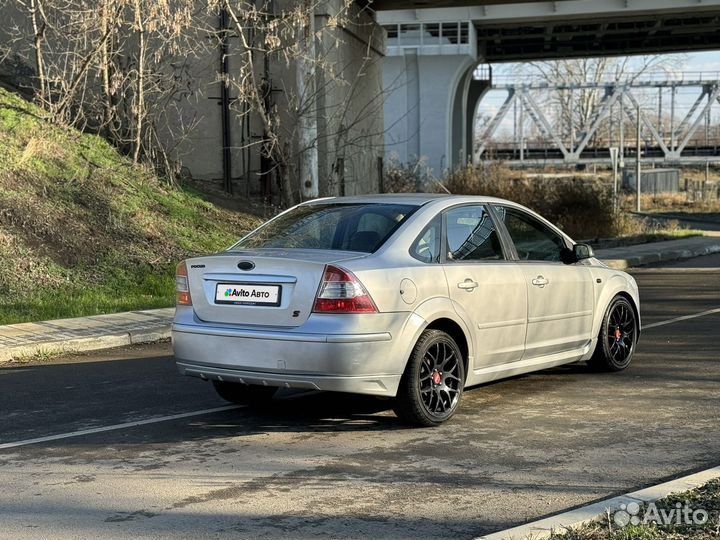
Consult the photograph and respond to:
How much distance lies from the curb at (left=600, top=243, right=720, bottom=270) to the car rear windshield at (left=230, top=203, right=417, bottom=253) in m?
14.3

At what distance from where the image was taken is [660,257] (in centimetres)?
2377

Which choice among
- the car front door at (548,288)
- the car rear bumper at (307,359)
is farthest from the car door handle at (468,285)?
the car rear bumper at (307,359)

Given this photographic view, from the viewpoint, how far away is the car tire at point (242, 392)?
8141mm

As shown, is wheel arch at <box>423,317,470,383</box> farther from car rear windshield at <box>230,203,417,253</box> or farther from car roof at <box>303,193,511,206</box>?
car roof at <box>303,193,511,206</box>

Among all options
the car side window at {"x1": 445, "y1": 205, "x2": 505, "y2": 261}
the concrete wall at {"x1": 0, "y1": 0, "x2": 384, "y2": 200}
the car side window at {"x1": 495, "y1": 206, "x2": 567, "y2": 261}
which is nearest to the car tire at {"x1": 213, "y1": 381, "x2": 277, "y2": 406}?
the car side window at {"x1": 445, "y1": 205, "x2": 505, "y2": 261}

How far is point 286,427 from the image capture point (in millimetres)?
7473

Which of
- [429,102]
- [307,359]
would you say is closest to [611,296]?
[307,359]

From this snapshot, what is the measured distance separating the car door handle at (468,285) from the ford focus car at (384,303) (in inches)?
0.5

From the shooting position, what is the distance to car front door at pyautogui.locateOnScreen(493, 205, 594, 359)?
8.38 meters

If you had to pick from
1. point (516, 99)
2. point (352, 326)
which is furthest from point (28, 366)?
point (516, 99)

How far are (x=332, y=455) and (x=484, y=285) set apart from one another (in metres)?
1.98

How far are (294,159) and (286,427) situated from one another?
1580 centimetres

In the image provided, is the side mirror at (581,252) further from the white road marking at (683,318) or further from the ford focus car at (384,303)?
the white road marking at (683,318)

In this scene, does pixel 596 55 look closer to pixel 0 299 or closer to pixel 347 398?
pixel 0 299
